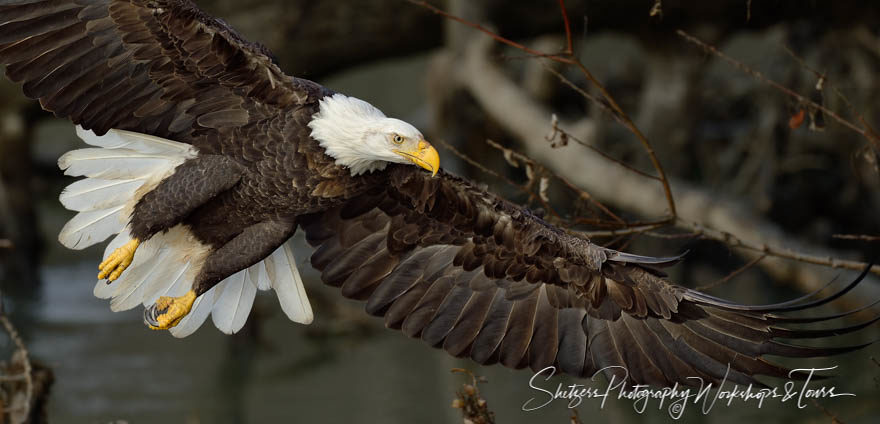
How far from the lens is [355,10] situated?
17.0ft

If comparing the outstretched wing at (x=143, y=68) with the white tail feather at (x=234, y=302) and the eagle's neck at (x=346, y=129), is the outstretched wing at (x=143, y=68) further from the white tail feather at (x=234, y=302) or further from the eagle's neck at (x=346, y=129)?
the white tail feather at (x=234, y=302)

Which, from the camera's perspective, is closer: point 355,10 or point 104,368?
point 355,10

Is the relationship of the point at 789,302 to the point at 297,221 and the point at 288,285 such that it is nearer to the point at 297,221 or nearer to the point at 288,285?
the point at 297,221

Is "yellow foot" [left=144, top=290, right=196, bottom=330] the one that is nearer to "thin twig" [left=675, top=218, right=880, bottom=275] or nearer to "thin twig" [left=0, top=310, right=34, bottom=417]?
"thin twig" [left=0, top=310, right=34, bottom=417]

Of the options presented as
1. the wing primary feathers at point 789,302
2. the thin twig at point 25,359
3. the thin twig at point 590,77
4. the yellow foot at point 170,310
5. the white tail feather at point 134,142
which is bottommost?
the thin twig at point 25,359

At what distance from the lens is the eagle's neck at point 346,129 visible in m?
2.33

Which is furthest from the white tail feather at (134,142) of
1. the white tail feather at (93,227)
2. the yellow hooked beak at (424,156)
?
the yellow hooked beak at (424,156)

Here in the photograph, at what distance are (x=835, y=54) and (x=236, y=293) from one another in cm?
371

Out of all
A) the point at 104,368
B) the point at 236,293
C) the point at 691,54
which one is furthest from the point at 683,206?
the point at 104,368

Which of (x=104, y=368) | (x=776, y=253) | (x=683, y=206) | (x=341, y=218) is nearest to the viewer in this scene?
(x=776, y=253)

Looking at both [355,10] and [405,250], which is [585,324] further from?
[355,10]

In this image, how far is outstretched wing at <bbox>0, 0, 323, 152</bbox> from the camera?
2.29 metres

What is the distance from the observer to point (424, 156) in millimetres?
2283

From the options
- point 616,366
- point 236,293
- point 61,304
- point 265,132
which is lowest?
point 61,304
